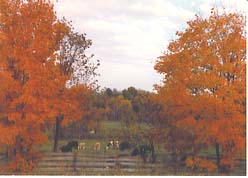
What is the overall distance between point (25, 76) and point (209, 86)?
467cm

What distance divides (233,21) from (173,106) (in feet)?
9.24

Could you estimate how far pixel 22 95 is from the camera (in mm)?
13031

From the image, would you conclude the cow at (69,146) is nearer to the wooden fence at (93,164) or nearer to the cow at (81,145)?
the cow at (81,145)

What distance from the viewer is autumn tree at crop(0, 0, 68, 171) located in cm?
1306

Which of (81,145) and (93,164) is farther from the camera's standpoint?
(81,145)

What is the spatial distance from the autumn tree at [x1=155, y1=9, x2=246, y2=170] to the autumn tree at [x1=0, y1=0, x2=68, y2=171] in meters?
3.11

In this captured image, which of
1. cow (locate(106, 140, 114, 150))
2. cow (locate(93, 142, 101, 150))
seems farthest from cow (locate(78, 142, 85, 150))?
cow (locate(106, 140, 114, 150))

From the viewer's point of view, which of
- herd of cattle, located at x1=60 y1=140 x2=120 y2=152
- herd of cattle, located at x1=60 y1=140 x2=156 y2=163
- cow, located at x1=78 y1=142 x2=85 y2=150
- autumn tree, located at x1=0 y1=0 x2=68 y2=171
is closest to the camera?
autumn tree, located at x1=0 y1=0 x2=68 y2=171

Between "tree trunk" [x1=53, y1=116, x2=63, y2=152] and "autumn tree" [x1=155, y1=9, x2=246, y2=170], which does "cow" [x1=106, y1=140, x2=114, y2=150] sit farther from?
"autumn tree" [x1=155, y1=9, x2=246, y2=170]

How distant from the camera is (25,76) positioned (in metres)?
13.4

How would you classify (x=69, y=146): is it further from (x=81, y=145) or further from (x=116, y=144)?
(x=116, y=144)

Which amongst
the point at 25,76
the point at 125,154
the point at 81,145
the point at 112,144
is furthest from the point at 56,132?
the point at 25,76

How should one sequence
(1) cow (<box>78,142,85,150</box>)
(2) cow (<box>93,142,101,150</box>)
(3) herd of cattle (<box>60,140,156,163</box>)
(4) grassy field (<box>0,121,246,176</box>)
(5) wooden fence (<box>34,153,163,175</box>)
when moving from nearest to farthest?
(4) grassy field (<box>0,121,246,176</box>)
(5) wooden fence (<box>34,153,163,175</box>)
(3) herd of cattle (<box>60,140,156,163</box>)
(2) cow (<box>93,142,101,150</box>)
(1) cow (<box>78,142,85,150</box>)

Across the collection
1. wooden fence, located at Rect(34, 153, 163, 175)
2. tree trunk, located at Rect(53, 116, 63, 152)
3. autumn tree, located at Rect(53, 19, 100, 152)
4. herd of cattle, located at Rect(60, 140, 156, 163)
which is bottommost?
wooden fence, located at Rect(34, 153, 163, 175)
